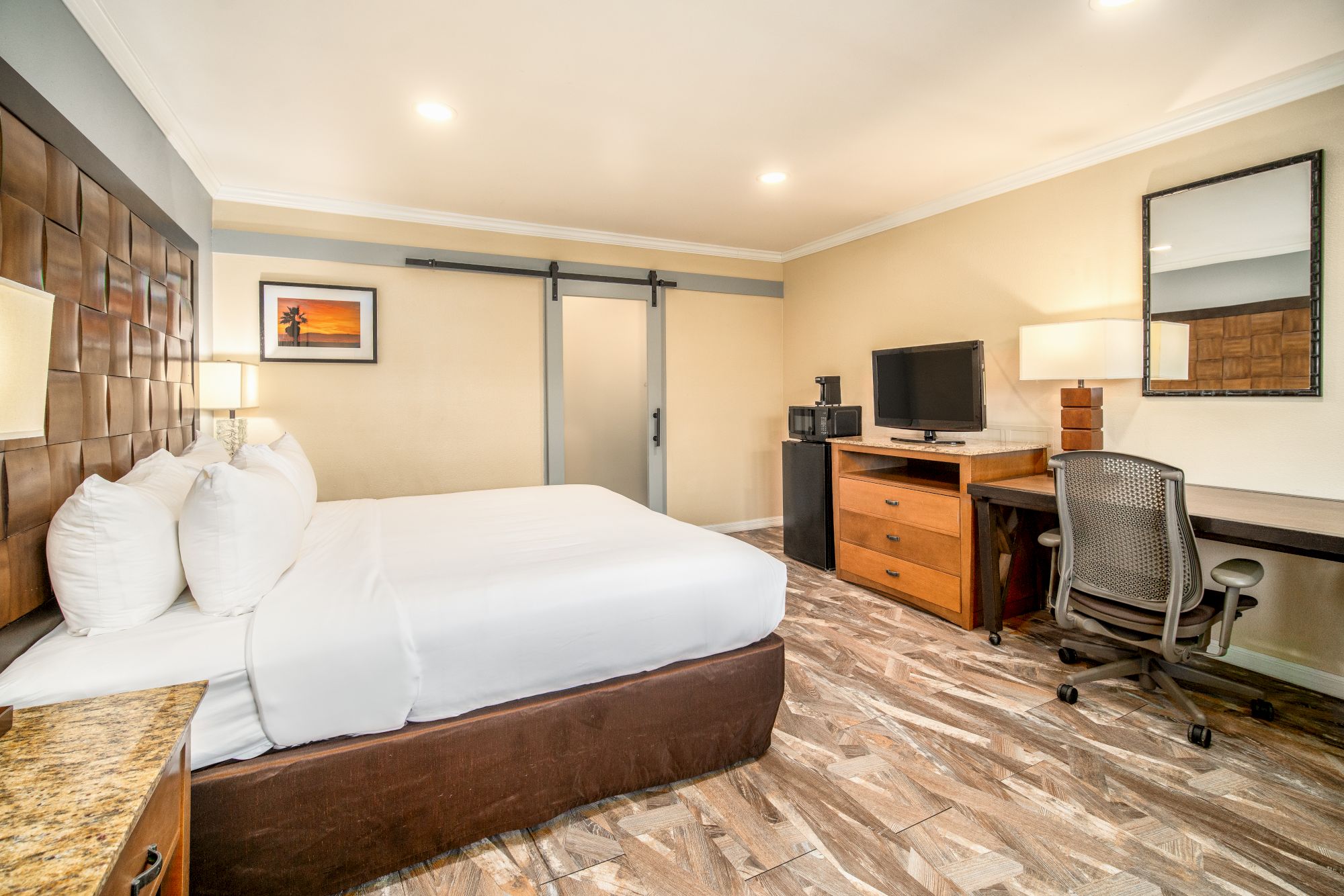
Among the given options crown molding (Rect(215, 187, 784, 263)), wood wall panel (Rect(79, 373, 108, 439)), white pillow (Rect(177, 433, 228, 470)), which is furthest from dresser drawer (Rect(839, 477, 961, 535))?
wood wall panel (Rect(79, 373, 108, 439))

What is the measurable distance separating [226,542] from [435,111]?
2.24m

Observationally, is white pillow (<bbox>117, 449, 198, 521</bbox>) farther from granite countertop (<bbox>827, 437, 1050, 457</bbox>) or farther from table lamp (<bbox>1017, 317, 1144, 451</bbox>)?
table lamp (<bbox>1017, 317, 1144, 451</bbox>)

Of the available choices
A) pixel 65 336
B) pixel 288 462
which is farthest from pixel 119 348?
pixel 288 462

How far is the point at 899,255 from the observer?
446 cm

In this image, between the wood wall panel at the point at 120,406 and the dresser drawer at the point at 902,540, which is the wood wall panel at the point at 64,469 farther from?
the dresser drawer at the point at 902,540

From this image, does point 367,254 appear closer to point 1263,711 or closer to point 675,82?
point 675,82

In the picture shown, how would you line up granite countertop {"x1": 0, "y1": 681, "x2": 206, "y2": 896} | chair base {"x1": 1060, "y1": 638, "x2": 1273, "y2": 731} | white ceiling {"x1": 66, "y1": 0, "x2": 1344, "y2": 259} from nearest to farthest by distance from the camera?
granite countertop {"x1": 0, "y1": 681, "x2": 206, "y2": 896} → white ceiling {"x1": 66, "y1": 0, "x2": 1344, "y2": 259} → chair base {"x1": 1060, "y1": 638, "x2": 1273, "y2": 731}

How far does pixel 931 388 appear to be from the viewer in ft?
12.7

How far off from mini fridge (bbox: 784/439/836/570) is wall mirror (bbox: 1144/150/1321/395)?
6.51ft

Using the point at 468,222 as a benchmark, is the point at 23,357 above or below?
below

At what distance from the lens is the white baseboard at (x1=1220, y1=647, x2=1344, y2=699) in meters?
2.54

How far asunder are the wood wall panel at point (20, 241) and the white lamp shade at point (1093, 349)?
3.91m

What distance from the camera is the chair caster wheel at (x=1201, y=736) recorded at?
2.13m

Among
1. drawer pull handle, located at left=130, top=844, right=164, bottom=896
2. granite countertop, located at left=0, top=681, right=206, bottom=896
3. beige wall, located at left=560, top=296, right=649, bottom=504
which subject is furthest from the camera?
beige wall, located at left=560, top=296, right=649, bottom=504
